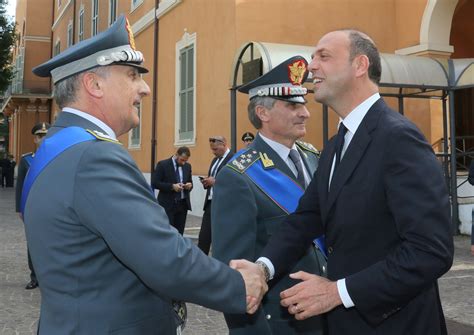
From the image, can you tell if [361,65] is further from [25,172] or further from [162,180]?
[162,180]

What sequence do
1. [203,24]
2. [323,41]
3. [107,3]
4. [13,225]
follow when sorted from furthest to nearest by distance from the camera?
1. [107,3]
2. [203,24]
3. [13,225]
4. [323,41]

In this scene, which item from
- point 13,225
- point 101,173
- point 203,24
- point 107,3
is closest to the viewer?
Answer: point 101,173

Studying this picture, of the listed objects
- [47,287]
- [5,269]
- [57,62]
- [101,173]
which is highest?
[57,62]

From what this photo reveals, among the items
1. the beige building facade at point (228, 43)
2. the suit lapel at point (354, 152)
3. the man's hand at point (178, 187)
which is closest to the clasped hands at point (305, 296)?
the suit lapel at point (354, 152)

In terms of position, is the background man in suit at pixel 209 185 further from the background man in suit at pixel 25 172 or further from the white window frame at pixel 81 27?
the white window frame at pixel 81 27

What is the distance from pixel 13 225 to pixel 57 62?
10408 mm

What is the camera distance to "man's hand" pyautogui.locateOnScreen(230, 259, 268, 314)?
1729mm

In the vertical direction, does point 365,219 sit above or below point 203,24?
below

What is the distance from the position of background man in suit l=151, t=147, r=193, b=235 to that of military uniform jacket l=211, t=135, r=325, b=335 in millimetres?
5378

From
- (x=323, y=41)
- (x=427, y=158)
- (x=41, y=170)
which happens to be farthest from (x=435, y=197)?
(x=41, y=170)

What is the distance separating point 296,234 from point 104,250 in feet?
2.71

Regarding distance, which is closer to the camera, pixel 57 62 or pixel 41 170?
pixel 41 170

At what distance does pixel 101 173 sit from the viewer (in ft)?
4.84

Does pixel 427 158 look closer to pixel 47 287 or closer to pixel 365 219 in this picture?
pixel 365 219
